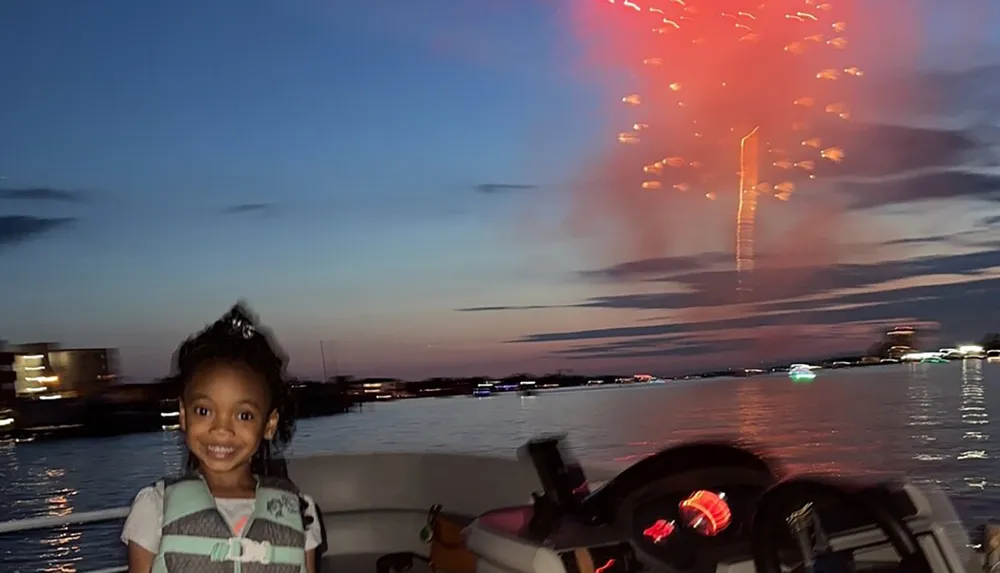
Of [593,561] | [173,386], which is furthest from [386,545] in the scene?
[173,386]

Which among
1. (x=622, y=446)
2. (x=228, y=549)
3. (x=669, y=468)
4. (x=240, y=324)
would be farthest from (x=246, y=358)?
(x=622, y=446)

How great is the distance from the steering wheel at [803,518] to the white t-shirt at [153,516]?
42.5 inches

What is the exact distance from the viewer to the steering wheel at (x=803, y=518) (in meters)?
1.78

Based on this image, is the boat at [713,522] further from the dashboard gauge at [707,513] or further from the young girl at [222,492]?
the young girl at [222,492]

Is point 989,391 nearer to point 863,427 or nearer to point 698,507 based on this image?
point 863,427

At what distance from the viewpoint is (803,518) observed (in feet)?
5.96

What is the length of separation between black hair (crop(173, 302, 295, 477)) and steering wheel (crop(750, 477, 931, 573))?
3.54 feet

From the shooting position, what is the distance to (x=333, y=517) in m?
6.21

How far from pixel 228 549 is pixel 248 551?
0.04 metres

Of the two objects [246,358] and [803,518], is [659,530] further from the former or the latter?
[246,358]

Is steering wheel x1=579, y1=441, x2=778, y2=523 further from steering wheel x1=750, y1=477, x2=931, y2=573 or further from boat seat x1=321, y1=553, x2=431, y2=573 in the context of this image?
boat seat x1=321, y1=553, x2=431, y2=573

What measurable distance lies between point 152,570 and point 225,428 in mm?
329

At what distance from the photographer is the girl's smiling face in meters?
2.05

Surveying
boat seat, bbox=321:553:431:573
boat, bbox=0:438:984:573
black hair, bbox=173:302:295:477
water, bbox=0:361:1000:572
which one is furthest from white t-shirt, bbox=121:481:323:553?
water, bbox=0:361:1000:572
